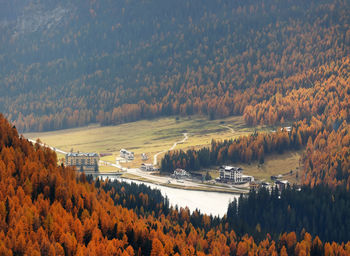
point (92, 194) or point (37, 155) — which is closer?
point (92, 194)

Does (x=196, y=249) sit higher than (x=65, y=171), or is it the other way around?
(x=65, y=171)

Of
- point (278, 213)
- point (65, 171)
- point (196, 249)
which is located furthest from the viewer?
point (278, 213)

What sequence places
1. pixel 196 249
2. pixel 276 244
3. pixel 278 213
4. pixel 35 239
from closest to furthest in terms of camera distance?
pixel 35 239
pixel 196 249
pixel 276 244
pixel 278 213

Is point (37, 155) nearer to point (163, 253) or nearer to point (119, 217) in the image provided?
point (119, 217)

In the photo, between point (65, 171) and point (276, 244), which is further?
point (65, 171)

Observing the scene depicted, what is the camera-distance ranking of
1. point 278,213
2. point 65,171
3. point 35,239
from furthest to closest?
point 278,213, point 65,171, point 35,239

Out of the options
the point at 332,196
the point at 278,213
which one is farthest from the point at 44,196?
the point at 332,196

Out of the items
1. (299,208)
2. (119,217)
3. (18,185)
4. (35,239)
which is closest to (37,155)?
(18,185)

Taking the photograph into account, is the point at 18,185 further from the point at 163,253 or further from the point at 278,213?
the point at 278,213

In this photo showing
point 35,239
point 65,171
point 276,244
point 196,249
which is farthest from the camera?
point 65,171
